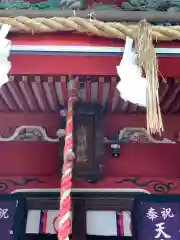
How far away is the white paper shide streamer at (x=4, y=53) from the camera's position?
232 cm

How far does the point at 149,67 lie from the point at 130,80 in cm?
11

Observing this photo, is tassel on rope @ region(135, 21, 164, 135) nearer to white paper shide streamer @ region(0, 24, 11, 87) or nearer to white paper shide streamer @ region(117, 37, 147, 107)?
white paper shide streamer @ region(117, 37, 147, 107)

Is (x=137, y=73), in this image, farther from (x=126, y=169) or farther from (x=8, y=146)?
(x=8, y=146)

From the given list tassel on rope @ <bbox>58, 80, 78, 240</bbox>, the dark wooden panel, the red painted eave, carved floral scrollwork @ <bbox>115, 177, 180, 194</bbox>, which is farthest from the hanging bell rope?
carved floral scrollwork @ <bbox>115, 177, 180, 194</bbox>

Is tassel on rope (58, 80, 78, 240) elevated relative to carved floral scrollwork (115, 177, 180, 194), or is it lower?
lower

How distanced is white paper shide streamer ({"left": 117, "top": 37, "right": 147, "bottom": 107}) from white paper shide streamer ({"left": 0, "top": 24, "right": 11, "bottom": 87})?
545mm

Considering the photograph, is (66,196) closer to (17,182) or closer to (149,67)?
(149,67)

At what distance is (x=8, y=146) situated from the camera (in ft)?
10.7

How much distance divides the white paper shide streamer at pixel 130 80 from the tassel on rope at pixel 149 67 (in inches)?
1.0

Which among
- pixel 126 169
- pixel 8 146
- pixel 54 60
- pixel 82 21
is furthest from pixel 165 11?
pixel 8 146

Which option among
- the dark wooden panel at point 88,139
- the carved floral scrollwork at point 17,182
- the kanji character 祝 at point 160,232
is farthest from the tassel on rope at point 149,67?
the carved floral scrollwork at point 17,182

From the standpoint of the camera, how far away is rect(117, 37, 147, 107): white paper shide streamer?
2312 millimetres

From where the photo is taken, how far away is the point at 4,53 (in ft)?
7.78

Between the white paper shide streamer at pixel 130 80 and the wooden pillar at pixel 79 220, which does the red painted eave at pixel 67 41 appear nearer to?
the white paper shide streamer at pixel 130 80
